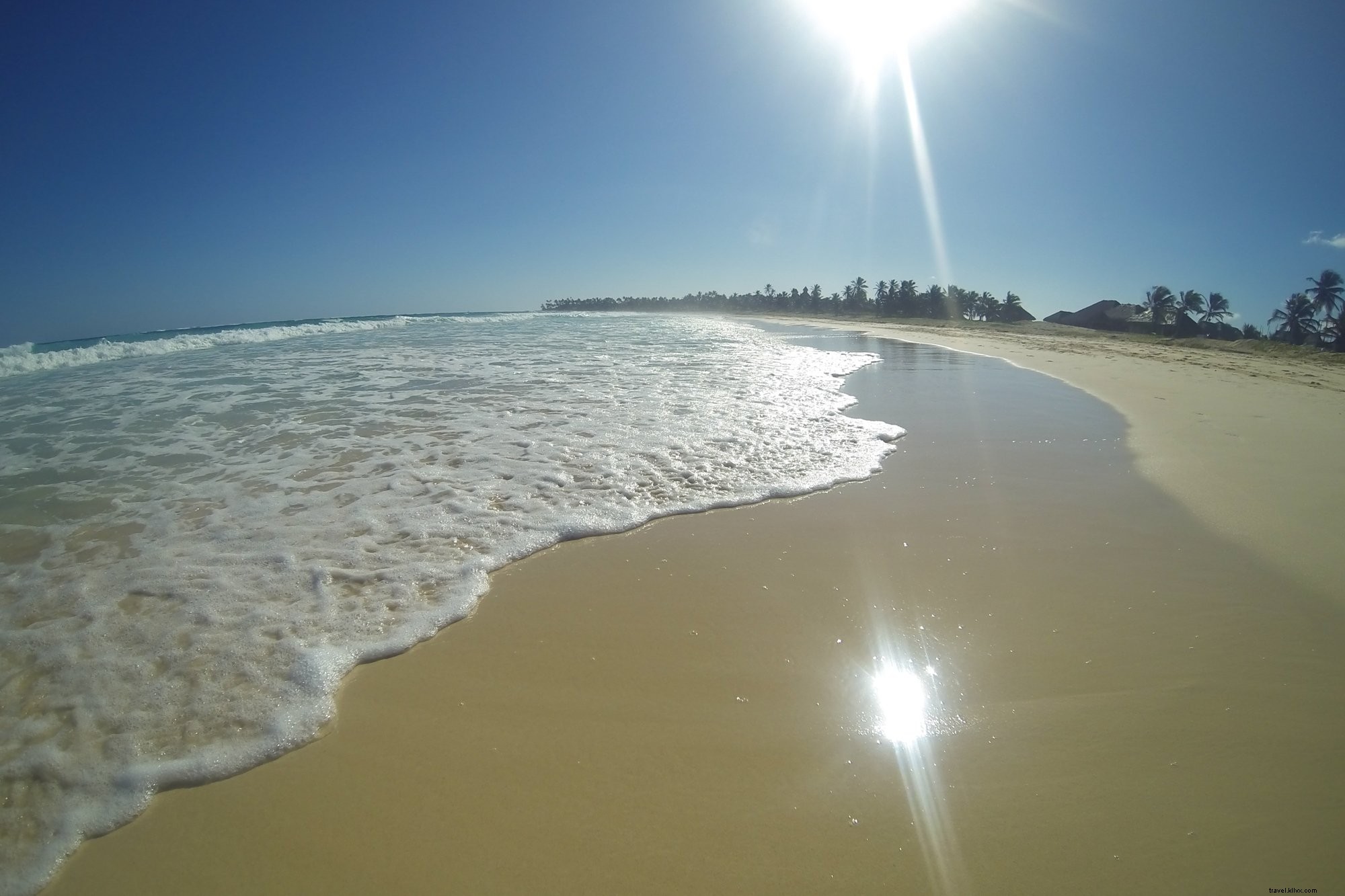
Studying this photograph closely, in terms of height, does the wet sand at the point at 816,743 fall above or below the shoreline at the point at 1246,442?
below

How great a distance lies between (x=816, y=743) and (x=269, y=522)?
4074 mm

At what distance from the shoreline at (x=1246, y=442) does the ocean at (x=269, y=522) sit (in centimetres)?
256

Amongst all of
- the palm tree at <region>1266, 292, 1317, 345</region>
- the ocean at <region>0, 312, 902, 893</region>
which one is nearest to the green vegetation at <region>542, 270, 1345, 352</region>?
the palm tree at <region>1266, 292, 1317, 345</region>

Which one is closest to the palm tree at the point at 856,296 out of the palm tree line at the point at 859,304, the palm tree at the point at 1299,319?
the palm tree line at the point at 859,304

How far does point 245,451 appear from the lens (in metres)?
5.88

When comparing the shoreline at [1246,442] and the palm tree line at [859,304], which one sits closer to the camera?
the shoreline at [1246,442]

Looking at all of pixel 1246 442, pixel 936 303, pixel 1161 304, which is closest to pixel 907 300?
pixel 936 303

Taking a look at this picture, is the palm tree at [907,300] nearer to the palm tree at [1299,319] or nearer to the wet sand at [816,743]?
the palm tree at [1299,319]

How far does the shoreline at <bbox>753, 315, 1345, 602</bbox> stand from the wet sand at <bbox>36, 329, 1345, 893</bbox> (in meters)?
0.42

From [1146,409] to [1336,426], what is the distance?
1850 millimetres

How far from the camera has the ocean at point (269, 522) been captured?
2.24m

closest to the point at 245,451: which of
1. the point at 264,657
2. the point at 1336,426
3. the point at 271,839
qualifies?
the point at 264,657

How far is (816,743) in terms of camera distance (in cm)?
217

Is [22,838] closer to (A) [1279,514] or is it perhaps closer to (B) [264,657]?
(B) [264,657]
